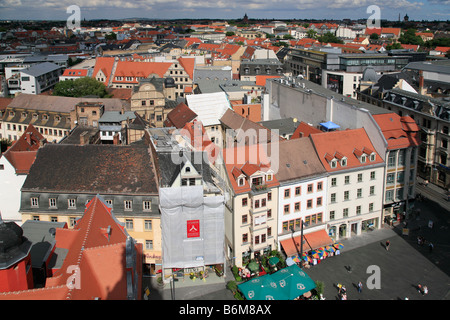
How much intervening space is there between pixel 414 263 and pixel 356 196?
9.77m

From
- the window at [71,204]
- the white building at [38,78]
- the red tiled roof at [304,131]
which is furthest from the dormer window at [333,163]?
the white building at [38,78]

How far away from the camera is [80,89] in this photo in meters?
105

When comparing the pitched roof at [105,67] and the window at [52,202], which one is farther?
the pitched roof at [105,67]

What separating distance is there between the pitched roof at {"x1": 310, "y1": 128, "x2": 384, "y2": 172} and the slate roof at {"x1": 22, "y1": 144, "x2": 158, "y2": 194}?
19303 mm

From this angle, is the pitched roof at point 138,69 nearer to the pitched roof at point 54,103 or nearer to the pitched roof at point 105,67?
the pitched roof at point 105,67

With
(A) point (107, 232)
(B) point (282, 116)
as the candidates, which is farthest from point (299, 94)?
(A) point (107, 232)

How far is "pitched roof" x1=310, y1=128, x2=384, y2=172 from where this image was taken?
50.8 meters

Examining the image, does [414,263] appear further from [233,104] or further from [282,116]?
[233,104]

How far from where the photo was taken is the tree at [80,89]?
105250 millimetres

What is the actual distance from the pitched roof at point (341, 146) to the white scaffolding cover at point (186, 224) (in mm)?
14749

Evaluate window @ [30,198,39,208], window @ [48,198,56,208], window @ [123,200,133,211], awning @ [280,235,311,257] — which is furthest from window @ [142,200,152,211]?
awning @ [280,235,311,257]

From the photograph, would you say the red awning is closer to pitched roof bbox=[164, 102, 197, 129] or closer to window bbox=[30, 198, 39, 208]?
window bbox=[30, 198, 39, 208]

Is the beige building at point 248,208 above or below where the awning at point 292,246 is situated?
above
